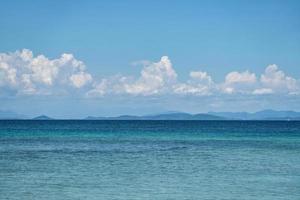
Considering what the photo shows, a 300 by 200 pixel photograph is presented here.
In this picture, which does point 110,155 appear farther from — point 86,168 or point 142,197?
point 142,197

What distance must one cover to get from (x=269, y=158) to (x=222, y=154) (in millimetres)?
5085

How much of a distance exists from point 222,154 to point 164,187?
20.1 m

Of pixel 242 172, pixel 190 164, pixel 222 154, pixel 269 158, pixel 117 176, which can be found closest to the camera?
pixel 117 176

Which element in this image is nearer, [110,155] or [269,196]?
[269,196]

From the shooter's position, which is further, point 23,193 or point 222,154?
point 222,154

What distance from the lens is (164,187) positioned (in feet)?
99.8

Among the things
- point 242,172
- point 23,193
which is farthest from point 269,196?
point 23,193

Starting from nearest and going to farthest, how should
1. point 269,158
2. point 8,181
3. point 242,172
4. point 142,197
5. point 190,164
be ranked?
point 142,197 → point 8,181 → point 242,172 → point 190,164 → point 269,158

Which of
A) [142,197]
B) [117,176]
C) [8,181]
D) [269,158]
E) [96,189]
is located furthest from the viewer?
[269,158]

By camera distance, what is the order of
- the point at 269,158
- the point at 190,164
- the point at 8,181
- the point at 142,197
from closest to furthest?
the point at 142,197, the point at 8,181, the point at 190,164, the point at 269,158

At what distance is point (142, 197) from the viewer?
27578 mm

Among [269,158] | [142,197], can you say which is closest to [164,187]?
[142,197]

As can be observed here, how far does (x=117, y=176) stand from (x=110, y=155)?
46.9 ft

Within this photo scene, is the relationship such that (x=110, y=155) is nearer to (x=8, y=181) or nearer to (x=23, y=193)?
(x=8, y=181)
